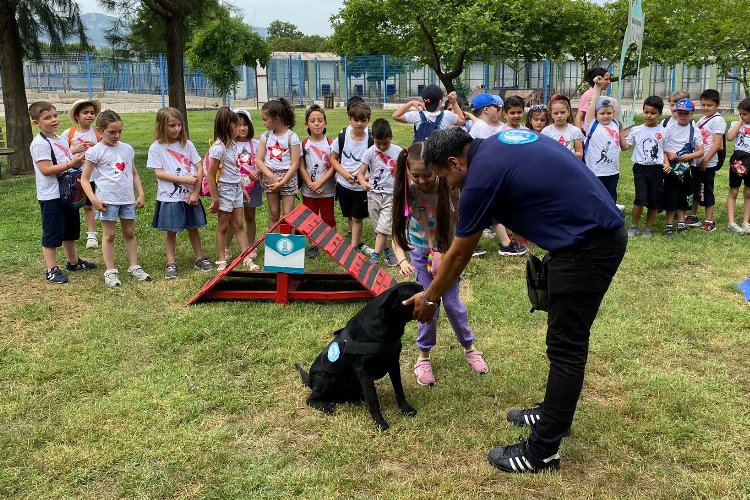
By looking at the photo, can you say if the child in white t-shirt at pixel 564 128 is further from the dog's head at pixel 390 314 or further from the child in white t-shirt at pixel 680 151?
the dog's head at pixel 390 314

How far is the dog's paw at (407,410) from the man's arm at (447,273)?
664 millimetres

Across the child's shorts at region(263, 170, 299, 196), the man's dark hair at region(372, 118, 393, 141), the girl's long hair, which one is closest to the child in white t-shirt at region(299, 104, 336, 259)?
the child's shorts at region(263, 170, 299, 196)

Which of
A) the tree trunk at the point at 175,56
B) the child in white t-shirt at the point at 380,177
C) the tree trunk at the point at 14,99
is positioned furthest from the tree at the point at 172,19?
the child in white t-shirt at the point at 380,177

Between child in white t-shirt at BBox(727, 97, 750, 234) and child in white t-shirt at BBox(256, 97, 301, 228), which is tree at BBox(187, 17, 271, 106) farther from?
child in white t-shirt at BBox(727, 97, 750, 234)

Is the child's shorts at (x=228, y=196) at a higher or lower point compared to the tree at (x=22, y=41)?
lower

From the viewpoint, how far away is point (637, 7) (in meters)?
8.75

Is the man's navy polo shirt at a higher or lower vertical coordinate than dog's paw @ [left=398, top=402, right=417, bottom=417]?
higher

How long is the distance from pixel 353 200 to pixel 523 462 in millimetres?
4262

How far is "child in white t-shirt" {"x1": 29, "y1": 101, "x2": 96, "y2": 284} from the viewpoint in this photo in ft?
19.5

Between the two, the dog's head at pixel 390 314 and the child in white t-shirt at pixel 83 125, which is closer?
the dog's head at pixel 390 314

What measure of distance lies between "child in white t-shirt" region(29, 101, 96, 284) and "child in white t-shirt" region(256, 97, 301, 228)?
1796 mm

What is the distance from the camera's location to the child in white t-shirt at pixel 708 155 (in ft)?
24.9

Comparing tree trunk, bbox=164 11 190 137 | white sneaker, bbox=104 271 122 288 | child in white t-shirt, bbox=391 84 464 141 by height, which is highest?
tree trunk, bbox=164 11 190 137

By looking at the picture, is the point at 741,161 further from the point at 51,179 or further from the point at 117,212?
the point at 51,179
